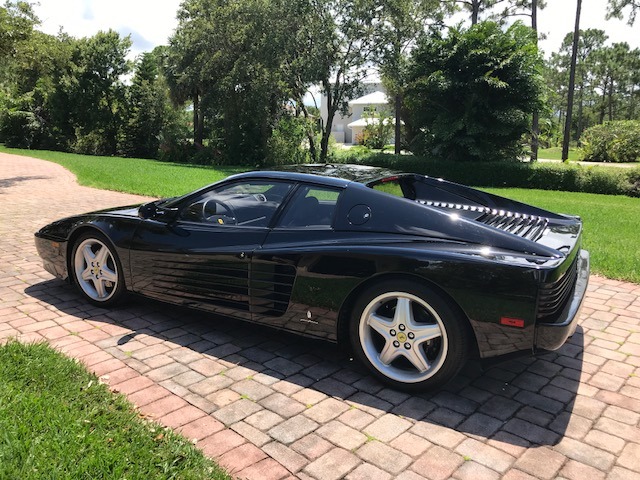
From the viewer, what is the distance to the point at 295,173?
A: 12.3 feet

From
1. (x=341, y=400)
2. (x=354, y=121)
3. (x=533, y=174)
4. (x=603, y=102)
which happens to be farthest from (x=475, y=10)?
(x=603, y=102)

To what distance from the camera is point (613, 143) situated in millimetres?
30000

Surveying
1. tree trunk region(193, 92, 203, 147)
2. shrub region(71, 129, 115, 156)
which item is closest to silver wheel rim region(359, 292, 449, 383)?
tree trunk region(193, 92, 203, 147)

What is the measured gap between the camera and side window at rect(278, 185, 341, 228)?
11.2ft

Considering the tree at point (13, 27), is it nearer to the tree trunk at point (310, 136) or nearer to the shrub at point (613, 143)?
the tree trunk at point (310, 136)

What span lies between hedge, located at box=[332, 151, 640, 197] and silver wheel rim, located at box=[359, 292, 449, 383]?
17.6m

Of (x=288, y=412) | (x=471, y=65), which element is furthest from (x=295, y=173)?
(x=471, y=65)

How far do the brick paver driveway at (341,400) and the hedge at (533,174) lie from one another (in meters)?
15.2

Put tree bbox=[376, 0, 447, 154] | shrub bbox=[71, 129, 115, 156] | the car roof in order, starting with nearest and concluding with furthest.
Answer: the car roof, tree bbox=[376, 0, 447, 154], shrub bbox=[71, 129, 115, 156]

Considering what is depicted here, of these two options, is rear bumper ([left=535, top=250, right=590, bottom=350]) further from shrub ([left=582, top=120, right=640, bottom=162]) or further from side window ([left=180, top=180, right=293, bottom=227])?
shrub ([left=582, top=120, right=640, bottom=162])

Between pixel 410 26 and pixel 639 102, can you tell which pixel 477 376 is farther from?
pixel 639 102

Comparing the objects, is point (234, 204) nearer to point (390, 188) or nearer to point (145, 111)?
point (390, 188)

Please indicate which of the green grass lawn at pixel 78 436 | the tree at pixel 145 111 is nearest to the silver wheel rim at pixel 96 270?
the green grass lawn at pixel 78 436

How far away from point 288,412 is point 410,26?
23566 millimetres
